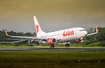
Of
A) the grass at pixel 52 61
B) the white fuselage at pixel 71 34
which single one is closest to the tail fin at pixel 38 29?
the white fuselage at pixel 71 34

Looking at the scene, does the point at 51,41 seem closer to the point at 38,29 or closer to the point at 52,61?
the point at 38,29

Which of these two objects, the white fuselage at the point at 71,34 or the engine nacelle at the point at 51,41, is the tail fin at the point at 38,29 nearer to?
the engine nacelle at the point at 51,41

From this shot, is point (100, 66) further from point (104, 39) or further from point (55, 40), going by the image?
point (104, 39)

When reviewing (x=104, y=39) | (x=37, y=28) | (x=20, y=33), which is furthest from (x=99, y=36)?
(x=20, y=33)

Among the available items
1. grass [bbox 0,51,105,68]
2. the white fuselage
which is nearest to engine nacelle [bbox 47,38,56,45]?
the white fuselage

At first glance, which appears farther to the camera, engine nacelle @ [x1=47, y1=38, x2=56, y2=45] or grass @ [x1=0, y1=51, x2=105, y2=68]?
engine nacelle @ [x1=47, y1=38, x2=56, y2=45]

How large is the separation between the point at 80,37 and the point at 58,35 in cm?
595

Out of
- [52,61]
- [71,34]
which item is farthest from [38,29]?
[52,61]

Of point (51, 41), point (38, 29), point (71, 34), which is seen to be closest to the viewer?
point (71, 34)

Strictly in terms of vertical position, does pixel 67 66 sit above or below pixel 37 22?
below

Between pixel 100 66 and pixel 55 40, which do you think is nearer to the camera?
pixel 100 66

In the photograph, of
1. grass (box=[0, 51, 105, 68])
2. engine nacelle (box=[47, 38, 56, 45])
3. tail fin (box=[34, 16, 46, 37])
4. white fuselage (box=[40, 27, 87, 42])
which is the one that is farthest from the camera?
tail fin (box=[34, 16, 46, 37])

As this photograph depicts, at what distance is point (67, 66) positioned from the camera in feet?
63.0

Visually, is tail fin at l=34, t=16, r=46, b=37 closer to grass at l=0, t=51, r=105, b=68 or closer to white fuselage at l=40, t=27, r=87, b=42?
white fuselage at l=40, t=27, r=87, b=42
